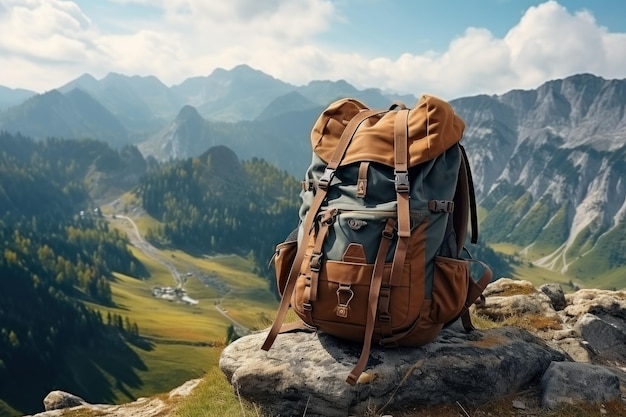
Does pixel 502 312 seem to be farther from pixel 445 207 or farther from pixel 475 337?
pixel 445 207

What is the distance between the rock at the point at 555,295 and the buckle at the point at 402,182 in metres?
12.0

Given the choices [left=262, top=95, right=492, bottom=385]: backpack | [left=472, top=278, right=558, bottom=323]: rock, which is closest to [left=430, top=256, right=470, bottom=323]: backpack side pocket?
[left=262, top=95, right=492, bottom=385]: backpack

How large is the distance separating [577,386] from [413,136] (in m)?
4.97

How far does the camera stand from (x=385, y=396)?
278 inches

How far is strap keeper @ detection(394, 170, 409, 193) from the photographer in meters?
6.67

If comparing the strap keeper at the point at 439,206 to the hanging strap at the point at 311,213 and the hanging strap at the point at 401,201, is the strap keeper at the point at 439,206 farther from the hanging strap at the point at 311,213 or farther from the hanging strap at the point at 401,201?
the hanging strap at the point at 311,213

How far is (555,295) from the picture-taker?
16094 millimetres

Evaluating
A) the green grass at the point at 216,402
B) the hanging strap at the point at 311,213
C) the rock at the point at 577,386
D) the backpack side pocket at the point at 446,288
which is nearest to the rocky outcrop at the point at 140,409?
the green grass at the point at 216,402

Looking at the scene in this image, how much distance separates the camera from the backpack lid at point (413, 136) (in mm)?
6867

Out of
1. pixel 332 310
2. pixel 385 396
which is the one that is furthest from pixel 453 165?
pixel 385 396

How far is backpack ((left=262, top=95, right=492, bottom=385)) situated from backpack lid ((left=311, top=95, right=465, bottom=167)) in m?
0.02

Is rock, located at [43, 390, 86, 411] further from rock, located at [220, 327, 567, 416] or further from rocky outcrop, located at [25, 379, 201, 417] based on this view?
rock, located at [220, 327, 567, 416]

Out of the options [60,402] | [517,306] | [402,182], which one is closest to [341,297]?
[402,182]

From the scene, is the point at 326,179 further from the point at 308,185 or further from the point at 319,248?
the point at 319,248
